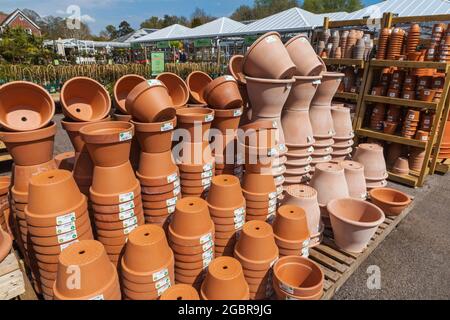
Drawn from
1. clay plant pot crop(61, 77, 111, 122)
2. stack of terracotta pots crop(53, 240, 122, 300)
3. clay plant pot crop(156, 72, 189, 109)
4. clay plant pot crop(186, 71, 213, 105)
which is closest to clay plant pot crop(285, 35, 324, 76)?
clay plant pot crop(186, 71, 213, 105)

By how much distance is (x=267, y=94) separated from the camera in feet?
7.67

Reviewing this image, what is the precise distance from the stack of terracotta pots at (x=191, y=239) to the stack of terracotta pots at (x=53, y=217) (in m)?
0.55

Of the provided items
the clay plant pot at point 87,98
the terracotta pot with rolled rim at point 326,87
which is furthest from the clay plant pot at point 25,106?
the terracotta pot with rolled rim at point 326,87

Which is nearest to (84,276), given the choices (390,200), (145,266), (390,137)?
(145,266)

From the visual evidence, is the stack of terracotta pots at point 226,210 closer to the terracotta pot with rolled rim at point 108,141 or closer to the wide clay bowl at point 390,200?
the terracotta pot with rolled rim at point 108,141

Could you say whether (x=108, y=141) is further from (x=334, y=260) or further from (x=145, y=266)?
(x=334, y=260)

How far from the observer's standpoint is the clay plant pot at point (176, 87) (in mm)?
2426

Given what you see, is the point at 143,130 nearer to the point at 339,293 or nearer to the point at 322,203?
the point at 322,203

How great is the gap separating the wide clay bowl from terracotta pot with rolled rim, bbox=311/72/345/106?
3.58ft

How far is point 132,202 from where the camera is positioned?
1.78 metres

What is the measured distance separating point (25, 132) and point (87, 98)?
1.77 feet

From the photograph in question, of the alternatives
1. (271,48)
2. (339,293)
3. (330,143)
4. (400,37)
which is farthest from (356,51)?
(339,293)

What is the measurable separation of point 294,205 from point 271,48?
4.09 ft

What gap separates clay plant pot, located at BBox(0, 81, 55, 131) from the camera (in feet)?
5.60
